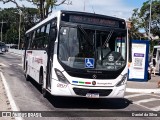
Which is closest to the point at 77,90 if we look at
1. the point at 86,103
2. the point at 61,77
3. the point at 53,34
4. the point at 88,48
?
the point at 61,77

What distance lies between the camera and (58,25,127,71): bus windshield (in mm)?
11812

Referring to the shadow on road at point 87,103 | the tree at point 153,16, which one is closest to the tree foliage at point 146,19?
the tree at point 153,16

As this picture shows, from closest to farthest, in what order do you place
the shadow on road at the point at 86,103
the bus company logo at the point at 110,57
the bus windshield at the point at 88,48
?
the bus windshield at the point at 88,48 < the bus company logo at the point at 110,57 < the shadow on road at the point at 86,103

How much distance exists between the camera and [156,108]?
13.5 meters

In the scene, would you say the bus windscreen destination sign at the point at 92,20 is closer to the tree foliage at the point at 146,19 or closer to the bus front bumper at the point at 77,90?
the bus front bumper at the point at 77,90

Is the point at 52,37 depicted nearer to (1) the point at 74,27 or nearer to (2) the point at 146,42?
(1) the point at 74,27

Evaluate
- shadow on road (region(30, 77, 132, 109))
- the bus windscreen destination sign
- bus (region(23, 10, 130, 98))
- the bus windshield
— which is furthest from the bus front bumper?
the bus windscreen destination sign

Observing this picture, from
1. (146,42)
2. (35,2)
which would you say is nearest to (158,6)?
(35,2)

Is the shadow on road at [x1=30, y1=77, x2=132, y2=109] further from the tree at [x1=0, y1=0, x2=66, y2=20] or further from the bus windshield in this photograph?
the tree at [x1=0, y1=0, x2=66, y2=20]

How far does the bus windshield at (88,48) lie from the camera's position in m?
11.8

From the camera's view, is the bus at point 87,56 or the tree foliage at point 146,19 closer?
the bus at point 87,56

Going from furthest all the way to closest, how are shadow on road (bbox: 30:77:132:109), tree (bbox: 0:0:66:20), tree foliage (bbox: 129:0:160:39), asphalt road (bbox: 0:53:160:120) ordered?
tree foliage (bbox: 129:0:160:39) < tree (bbox: 0:0:66:20) < shadow on road (bbox: 30:77:132:109) < asphalt road (bbox: 0:53:160:120)

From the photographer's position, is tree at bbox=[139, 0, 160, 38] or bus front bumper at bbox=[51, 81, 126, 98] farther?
tree at bbox=[139, 0, 160, 38]

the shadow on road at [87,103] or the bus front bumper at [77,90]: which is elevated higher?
the bus front bumper at [77,90]
